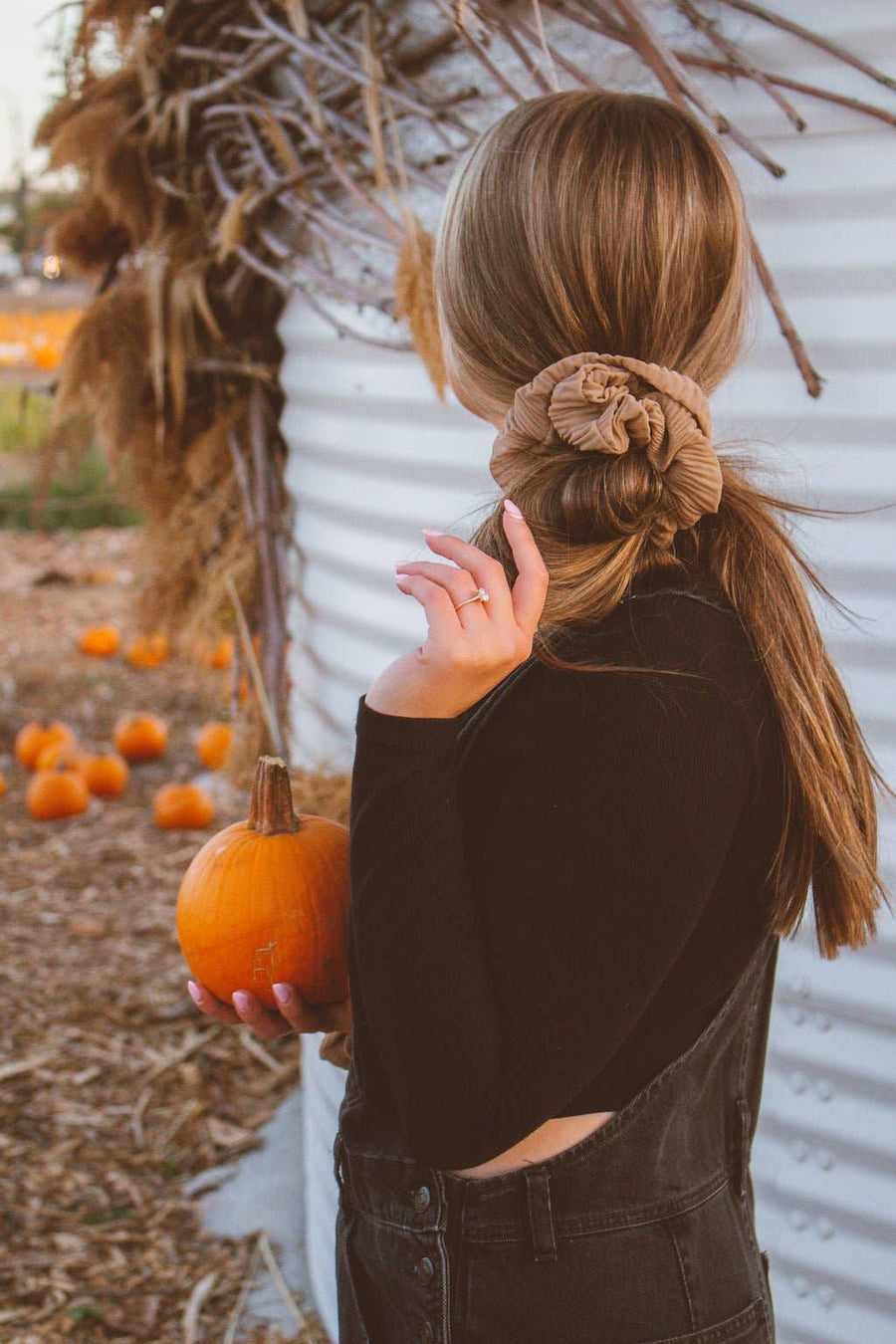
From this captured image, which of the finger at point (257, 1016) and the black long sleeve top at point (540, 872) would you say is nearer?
the black long sleeve top at point (540, 872)

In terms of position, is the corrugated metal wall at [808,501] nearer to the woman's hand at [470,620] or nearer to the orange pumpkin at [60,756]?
the woman's hand at [470,620]

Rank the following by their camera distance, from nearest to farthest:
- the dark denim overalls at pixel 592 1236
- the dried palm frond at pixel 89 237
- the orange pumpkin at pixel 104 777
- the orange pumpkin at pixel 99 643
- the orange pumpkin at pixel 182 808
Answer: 1. the dark denim overalls at pixel 592 1236
2. the dried palm frond at pixel 89 237
3. the orange pumpkin at pixel 182 808
4. the orange pumpkin at pixel 104 777
5. the orange pumpkin at pixel 99 643

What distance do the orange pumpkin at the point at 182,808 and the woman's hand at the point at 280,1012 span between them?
383cm

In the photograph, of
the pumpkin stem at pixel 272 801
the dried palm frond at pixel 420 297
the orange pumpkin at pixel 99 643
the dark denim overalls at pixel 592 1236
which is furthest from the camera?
the orange pumpkin at pixel 99 643

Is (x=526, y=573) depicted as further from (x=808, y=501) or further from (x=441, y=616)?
(x=808, y=501)

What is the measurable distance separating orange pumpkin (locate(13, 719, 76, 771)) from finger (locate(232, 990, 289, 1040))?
4.57 metres

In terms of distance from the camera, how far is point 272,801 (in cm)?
154

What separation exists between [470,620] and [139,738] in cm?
526

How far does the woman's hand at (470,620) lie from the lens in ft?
3.22

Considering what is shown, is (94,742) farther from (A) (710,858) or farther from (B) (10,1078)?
(A) (710,858)

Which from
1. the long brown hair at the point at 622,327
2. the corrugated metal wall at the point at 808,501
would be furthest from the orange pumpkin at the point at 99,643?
the long brown hair at the point at 622,327

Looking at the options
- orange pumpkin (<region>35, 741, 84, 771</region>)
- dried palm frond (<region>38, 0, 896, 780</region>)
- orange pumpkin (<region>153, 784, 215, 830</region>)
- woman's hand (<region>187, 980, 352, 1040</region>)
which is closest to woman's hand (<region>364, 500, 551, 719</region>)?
woman's hand (<region>187, 980, 352, 1040</region>)

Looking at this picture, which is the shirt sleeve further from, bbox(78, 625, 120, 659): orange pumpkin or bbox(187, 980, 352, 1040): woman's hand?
bbox(78, 625, 120, 659): orange pumpkin

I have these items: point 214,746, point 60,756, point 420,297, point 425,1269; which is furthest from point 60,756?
point 425,1269
